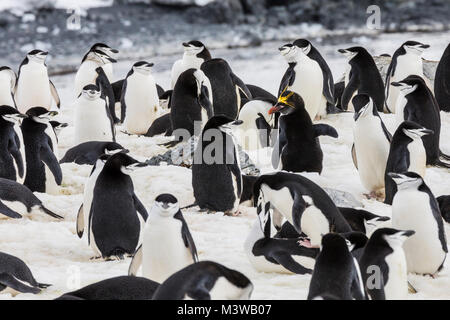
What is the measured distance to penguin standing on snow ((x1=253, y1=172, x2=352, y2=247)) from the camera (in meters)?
4.73

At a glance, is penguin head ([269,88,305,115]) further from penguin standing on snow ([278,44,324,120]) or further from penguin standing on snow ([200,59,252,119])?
penguin standing on snow ([200,59,252,119])

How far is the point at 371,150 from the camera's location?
6.49 m

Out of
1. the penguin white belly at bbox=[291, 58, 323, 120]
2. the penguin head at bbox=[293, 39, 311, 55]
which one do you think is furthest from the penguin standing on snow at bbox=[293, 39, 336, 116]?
the penguin white belly at bbox=[291, 58, 323, 120]

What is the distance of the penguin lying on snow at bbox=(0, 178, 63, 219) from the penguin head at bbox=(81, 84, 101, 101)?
1988 millimetres

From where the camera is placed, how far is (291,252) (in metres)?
4.52

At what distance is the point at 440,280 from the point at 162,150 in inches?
131

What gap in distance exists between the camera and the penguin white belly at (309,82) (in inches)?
315

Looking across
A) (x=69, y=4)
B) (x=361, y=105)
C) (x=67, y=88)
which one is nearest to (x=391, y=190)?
(x=361, y=105)

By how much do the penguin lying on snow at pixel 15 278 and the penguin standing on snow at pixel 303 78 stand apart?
404 cm

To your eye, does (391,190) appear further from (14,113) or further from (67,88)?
(67,88)

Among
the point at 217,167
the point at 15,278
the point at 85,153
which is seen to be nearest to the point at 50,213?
the point at 217,167

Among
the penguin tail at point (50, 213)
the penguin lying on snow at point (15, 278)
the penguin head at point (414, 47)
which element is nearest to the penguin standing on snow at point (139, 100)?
the penguin head at point (414, 47)

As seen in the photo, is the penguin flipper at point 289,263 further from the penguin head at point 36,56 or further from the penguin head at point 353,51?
the penguin head at point 36,56

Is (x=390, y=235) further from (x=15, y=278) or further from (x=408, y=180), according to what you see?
(x=15, y=278)
